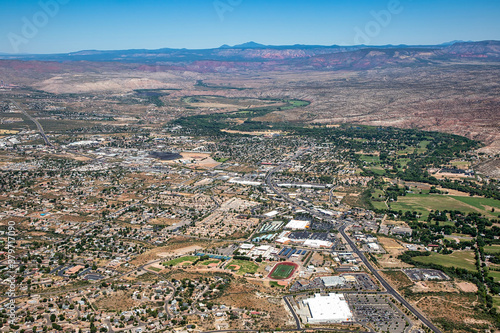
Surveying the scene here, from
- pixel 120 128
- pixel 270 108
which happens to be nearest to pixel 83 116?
pixel 120 128

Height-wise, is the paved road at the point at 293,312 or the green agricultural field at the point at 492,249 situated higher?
the paved road at the point at 293,312

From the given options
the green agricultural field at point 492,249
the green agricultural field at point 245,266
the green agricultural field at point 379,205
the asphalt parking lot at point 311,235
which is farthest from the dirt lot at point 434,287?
the green agricultural field at point 379,205

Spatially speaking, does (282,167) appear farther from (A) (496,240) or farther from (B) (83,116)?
(B) (83,116)

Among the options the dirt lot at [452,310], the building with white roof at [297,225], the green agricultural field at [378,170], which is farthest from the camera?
the green agricultural field at [378,170]

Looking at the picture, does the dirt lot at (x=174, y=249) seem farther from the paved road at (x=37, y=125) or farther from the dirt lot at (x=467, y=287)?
the paved road at (x=37, y=125)

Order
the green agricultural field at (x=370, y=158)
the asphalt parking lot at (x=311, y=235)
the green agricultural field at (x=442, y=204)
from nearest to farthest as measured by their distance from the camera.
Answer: the asphalt parking lot at (x=311, y=235)
the green agricultural field at (x=442, y=204)
the green agricultural field at (x=370, y=158)

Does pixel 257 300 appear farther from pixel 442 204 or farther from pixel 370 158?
pixel 370 158

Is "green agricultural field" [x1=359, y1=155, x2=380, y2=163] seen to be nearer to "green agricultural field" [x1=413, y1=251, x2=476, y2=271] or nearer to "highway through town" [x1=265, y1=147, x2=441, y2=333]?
"highway through town" [x1=265, y1=147, x2=441, y2=333]
